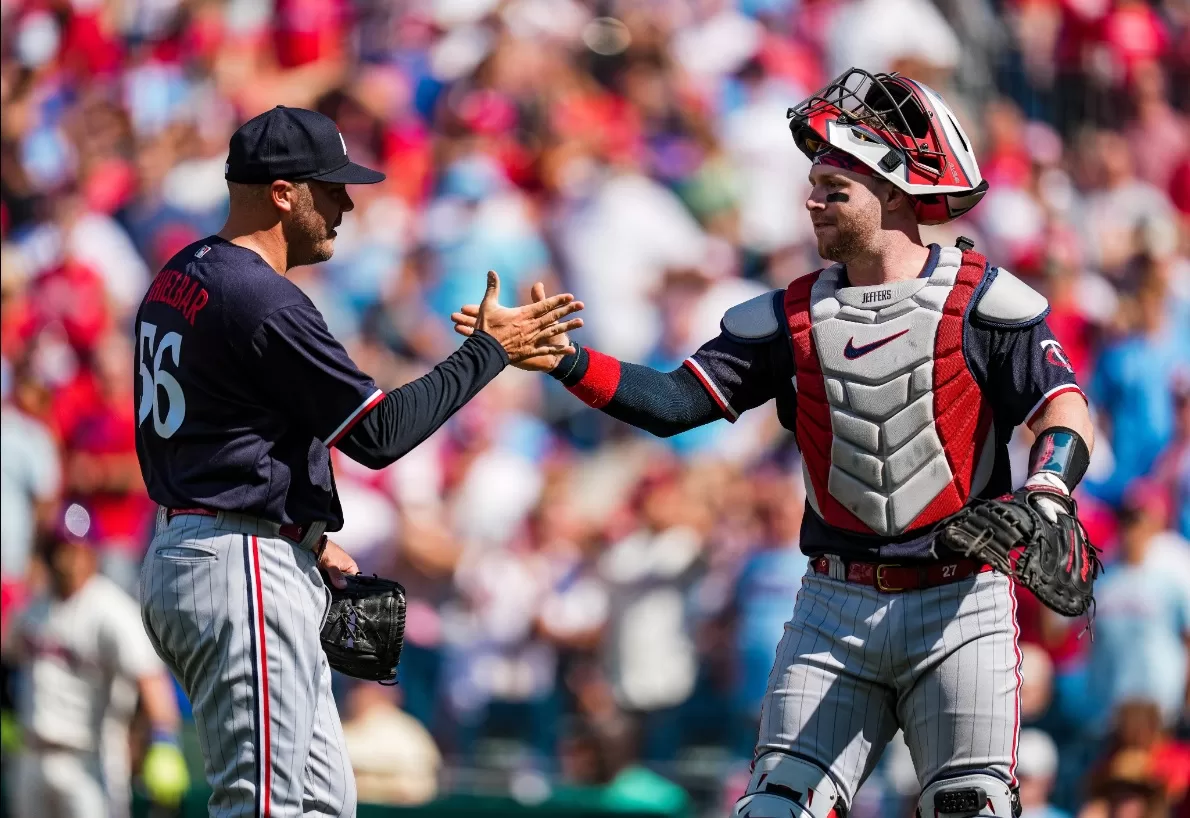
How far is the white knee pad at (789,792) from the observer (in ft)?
16.8

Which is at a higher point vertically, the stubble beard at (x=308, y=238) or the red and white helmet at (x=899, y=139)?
the red and white helmet at (x=899, y=139)

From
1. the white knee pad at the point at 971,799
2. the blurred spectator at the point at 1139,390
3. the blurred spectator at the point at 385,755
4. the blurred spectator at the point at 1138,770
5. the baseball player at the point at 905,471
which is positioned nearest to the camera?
the white knee pad at the point at 971,799

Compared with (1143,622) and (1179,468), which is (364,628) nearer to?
(1143,622)

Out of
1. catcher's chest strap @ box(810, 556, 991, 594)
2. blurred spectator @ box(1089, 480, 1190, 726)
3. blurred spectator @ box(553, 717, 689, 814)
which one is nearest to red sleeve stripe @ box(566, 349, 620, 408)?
catcher's chest strap @ box(810, 556, 991, 594)

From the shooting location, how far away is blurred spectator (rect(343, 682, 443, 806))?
9352 mm

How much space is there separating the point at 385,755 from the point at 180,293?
4.56 metres

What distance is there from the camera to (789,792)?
515cm

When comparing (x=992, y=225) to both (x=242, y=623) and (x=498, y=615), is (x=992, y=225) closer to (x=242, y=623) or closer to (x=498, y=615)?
(x=498, y=615)

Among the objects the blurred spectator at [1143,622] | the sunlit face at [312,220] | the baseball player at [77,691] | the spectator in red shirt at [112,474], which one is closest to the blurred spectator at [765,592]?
the blurred spectator at [1143,622]

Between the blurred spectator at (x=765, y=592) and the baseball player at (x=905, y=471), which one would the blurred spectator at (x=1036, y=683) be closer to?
the blurred spectator at (x=765, y=592)

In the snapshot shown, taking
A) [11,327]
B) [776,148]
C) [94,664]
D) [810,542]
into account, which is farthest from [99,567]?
[810,542]

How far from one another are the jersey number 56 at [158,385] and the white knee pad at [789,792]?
1821 mm

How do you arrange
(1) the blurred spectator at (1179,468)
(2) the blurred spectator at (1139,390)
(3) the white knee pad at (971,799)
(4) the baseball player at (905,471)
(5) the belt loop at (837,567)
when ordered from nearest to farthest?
(3) the white knee pad at (971,799), (4) the baseball player at (905,471), (5) the belt loop at (837,567), (1) the blurred spectator at (1179,468), (2) the blurred spectator at (1139,390)

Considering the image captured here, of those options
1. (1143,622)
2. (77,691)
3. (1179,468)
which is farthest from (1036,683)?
(77,691)
